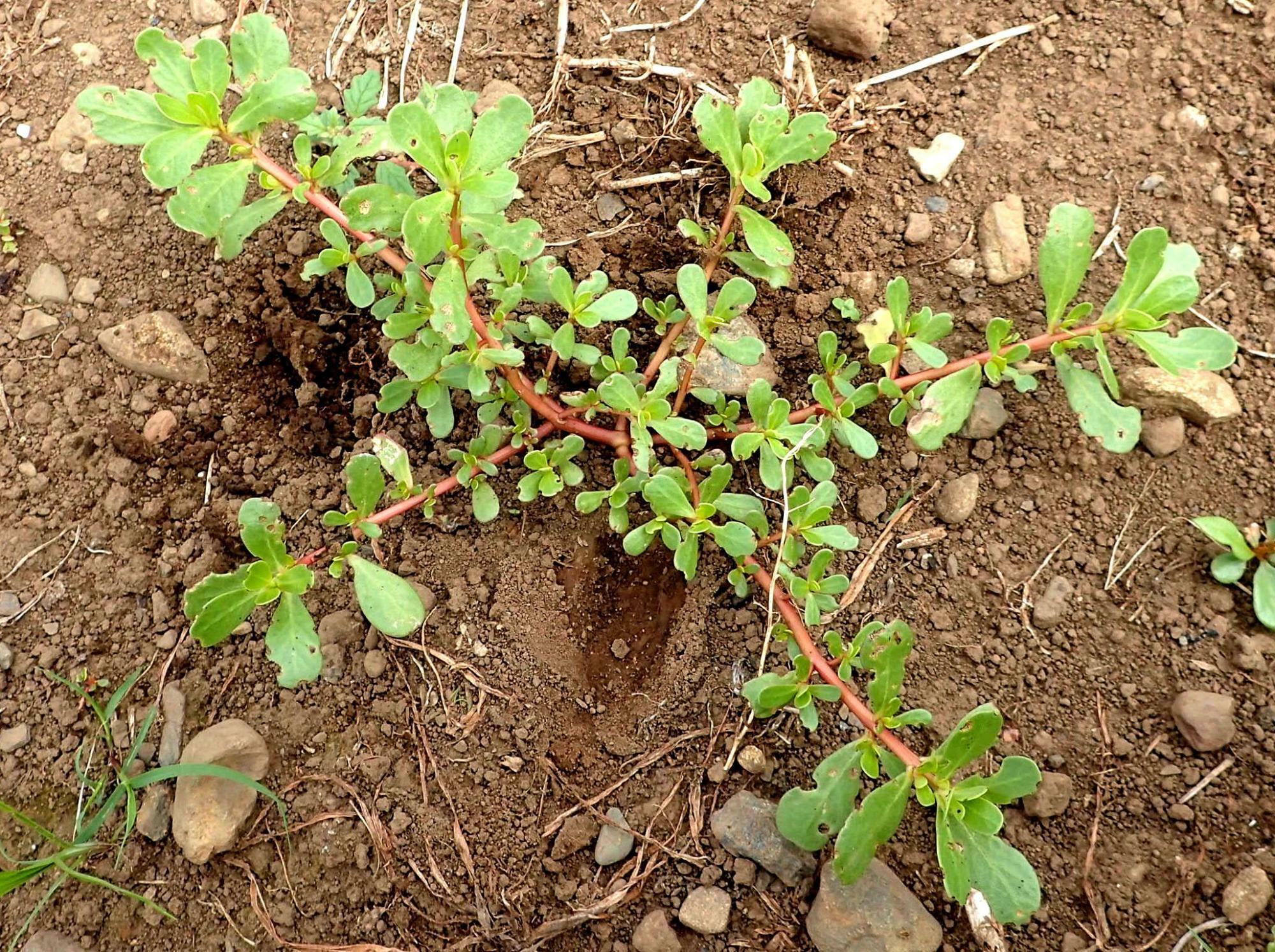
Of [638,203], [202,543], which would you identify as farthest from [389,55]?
[202,543]

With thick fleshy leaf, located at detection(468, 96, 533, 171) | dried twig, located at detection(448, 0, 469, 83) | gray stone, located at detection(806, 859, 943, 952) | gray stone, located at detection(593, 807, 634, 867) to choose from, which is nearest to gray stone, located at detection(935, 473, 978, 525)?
gray stone, located at detection(806, 859, 943, 952)

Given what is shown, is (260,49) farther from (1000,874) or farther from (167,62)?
(1000,874)

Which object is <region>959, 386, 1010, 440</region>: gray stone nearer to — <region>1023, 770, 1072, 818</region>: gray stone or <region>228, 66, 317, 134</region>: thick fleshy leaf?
<region>1023, 770, 1072, 818</region>: gray stone

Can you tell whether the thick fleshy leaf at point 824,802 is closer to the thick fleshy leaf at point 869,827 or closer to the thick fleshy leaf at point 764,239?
the thick fleshy leaf at point 869,827

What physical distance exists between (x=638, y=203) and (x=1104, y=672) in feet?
5.26

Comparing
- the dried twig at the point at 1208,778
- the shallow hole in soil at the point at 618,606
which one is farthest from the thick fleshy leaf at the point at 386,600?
the dried twig at the point at 1208,778

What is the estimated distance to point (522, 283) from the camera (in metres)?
2.16

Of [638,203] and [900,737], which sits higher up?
[638,203]

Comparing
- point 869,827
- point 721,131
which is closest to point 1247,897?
point 869,827

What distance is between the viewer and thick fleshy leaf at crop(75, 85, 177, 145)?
1.81 metres

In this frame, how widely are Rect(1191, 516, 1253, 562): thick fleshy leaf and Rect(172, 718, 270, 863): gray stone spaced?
2.20 m

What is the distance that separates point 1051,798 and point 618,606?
41.9 inches

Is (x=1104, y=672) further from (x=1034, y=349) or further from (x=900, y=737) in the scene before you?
(x=1034, y=349)

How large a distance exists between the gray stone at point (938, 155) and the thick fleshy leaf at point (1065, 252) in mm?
430
